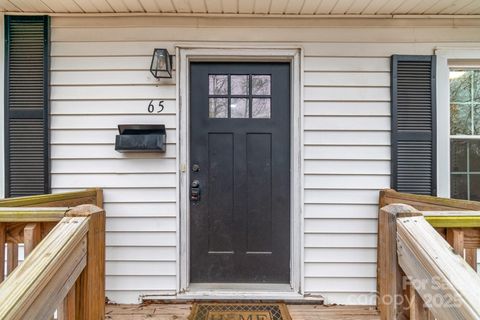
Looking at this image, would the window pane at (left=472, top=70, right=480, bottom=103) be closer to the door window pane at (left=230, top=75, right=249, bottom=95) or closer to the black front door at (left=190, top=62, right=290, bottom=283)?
the black front door at (left=190, top=62, right=290, bottom=283)

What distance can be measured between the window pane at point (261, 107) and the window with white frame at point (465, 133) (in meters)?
1.58

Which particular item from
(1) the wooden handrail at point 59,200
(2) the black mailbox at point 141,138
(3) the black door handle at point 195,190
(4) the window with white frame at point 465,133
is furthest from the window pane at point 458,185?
(1) the wooden handrail at point 59,200

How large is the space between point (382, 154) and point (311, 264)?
1079 mm

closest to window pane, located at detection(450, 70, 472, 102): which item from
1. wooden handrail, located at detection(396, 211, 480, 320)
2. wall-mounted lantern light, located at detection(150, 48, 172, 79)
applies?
wooden handrail, located at detection(396, 211, 480, 320)

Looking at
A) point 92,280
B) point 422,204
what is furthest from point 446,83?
point 92,280

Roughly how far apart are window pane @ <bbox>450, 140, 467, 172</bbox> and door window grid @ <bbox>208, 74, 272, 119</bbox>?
5.26ft

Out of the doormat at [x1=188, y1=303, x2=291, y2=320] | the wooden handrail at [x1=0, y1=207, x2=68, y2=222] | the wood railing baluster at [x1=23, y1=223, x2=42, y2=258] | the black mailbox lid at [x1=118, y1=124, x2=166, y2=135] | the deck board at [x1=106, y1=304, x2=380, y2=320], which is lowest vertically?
the deck board at [x1=106, y1=304, x2=380, y2=320]

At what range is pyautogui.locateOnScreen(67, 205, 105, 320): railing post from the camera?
3.39 ft

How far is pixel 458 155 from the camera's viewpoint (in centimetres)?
241

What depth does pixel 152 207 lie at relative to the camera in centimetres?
232

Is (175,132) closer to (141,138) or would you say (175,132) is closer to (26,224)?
(141,138)

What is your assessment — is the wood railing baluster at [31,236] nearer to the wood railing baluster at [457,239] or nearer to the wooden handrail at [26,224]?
the wooden handrail at [26,224]

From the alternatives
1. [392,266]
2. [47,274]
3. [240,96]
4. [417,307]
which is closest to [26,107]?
[240,96]

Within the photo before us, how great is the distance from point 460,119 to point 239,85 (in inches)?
75.7
